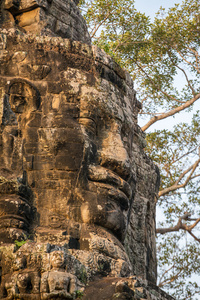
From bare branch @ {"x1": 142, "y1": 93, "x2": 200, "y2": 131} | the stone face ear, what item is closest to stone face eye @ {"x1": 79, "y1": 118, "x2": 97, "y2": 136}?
the stone face ear

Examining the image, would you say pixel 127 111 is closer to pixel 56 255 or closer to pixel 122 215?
pixel 122 215

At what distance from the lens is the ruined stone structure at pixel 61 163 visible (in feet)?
25.6

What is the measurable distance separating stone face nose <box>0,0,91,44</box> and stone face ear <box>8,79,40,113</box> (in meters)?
1.33

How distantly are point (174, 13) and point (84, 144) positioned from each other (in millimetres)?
9908

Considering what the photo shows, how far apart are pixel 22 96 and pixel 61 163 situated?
1.14 meters

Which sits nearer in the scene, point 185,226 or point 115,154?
point 115,154

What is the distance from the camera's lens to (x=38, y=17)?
1054 centimetres

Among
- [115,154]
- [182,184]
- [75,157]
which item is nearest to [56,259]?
[75,157]

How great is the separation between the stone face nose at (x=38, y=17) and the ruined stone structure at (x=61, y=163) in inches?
0.7

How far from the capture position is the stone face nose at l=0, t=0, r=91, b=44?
10.5 meters

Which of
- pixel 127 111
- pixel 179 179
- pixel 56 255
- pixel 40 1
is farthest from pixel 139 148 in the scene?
pixel 179 179

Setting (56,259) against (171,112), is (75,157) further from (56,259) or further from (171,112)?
(171,112)

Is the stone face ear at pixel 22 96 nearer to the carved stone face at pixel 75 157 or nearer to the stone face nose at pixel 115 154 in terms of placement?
the carved stone face at pixel 75 157

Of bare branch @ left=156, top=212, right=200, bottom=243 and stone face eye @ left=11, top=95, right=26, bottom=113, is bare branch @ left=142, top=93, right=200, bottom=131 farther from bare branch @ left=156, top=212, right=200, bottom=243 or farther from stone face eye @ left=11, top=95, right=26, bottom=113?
stone face eye @ left=11, top=95, right=26, bottom=113
